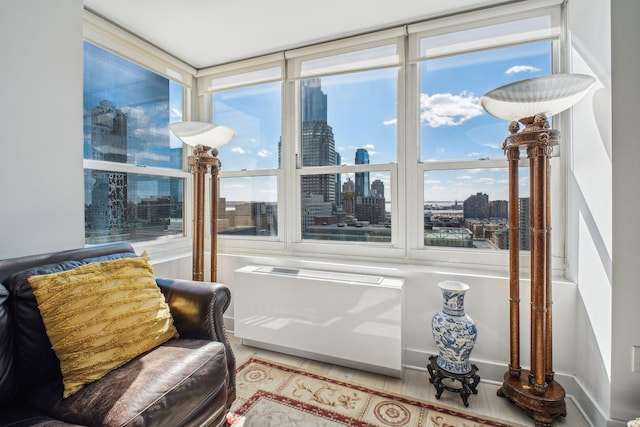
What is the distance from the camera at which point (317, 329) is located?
83.5 inches

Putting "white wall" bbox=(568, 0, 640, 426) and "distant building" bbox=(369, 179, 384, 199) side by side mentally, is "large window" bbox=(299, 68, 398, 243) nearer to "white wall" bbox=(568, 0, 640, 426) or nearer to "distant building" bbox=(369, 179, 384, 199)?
"distant building" bbox=(369, 179, 384, 199)

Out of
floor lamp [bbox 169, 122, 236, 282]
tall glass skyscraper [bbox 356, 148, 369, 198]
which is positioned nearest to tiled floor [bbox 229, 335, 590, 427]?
floor lamp [bbox 169, 122, 236, 282]

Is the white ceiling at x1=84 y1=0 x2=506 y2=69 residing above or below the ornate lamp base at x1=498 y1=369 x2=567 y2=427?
above

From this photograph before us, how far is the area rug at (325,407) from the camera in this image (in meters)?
1.59

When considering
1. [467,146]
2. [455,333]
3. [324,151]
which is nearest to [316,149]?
[324,151]

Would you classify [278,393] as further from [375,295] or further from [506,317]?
[506,317]

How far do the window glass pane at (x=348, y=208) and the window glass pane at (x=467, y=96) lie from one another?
1.57 feet

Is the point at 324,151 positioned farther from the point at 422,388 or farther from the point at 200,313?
the point at 422,388

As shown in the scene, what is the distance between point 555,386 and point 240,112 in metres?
3.22

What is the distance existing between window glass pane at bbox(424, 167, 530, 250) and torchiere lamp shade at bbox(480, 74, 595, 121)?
62 centimetres

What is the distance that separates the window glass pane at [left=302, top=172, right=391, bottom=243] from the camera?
A: 2.45 metres

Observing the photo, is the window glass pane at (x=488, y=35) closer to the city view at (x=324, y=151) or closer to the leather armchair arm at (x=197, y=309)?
the city view at (x=324, y=151)

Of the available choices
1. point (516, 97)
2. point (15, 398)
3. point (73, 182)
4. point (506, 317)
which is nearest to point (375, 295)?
point (506, 317)

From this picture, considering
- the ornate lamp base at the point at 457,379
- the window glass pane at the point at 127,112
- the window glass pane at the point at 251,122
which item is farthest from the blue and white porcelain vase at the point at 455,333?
the window glass pane at the point at 127,112
